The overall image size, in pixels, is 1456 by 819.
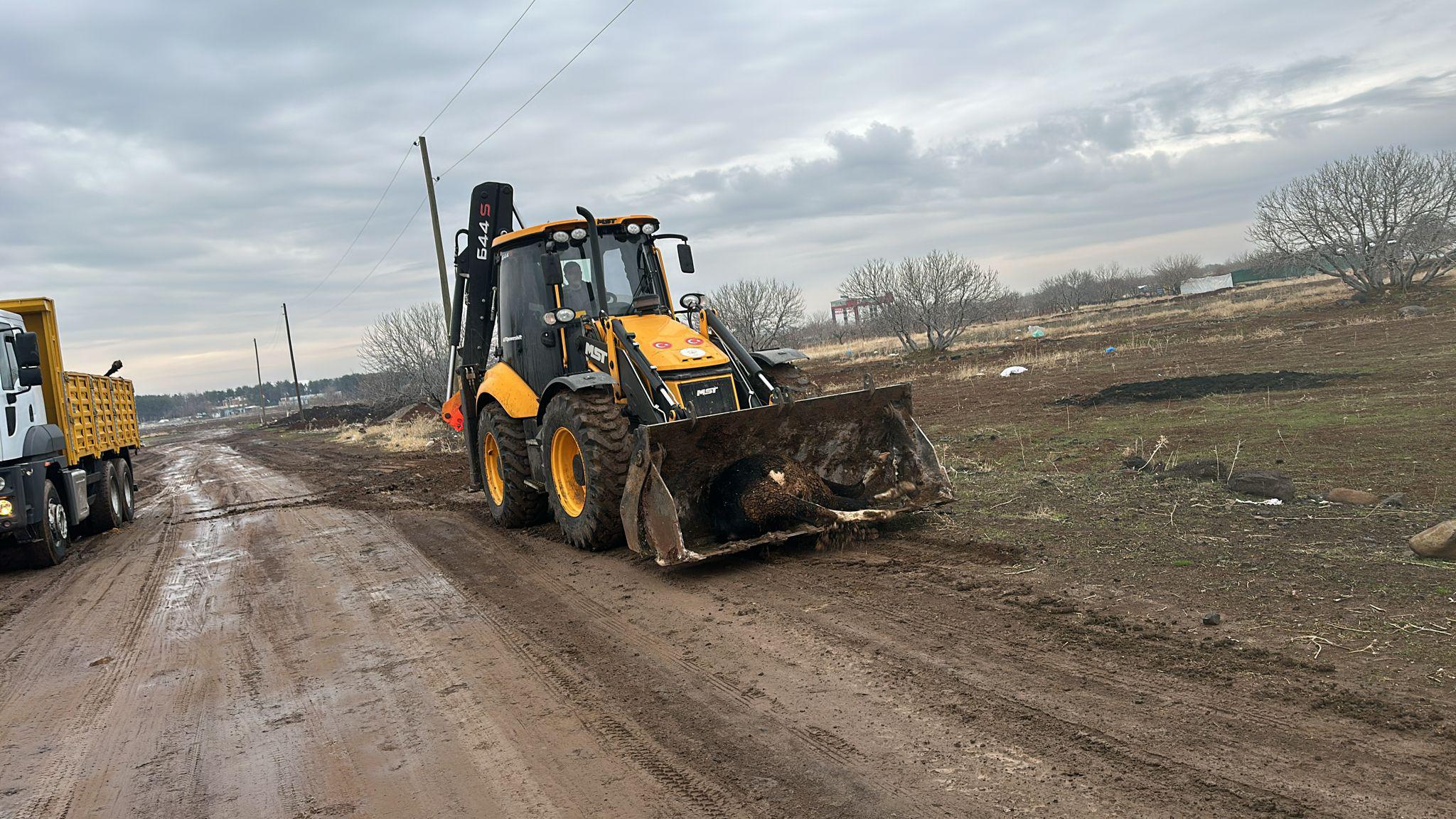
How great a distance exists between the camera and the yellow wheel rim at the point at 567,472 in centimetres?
800

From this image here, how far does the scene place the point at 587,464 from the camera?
7.37 m

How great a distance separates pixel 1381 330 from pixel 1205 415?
1305 centimetres

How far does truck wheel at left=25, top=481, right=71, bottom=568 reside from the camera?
384 inches

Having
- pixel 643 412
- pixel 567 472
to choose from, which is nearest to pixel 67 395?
pixel 567 472

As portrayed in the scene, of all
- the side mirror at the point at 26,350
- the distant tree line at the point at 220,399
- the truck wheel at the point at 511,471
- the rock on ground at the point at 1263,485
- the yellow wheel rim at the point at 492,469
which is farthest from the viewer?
the distant tree line at the point at 220,399

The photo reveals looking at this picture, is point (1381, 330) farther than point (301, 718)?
Yes

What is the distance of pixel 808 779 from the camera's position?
3.53m

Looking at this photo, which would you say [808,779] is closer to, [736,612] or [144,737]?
[736,612]

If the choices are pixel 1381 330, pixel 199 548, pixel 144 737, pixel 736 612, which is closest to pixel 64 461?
pixel 199 548

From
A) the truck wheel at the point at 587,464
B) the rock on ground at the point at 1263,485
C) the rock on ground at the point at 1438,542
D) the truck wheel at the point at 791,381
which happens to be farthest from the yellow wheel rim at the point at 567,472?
the rock on ground at the point at 1438,542

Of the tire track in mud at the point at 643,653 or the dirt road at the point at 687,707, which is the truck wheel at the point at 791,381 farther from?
the tire track in mud at the point at 643,653

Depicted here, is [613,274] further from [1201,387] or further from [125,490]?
[1201,387]

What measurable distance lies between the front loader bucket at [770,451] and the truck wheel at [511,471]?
2.74 metres

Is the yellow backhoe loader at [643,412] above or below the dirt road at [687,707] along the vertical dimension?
above
